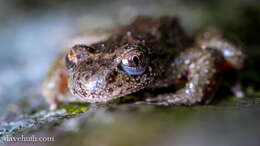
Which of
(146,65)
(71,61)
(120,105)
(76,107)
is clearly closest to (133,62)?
(146,65)

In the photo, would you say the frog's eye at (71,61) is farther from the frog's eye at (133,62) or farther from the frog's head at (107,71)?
the frog's eye at (133,62)

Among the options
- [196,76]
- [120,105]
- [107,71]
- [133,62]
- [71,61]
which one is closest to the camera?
[120,105]

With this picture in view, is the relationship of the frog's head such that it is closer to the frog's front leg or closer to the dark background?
the dark background

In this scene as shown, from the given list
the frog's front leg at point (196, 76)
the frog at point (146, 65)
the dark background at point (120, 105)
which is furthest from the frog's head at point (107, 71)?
the frog's front leg at point (196, 76)

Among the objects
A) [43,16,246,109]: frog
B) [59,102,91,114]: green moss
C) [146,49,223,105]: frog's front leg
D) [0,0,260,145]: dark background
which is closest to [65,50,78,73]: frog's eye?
[43,16,246,109]: frog

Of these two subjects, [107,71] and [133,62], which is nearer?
[107,71]

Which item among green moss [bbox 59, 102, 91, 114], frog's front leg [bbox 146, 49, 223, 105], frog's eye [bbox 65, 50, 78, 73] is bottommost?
green moss [bbox 59, 102, 91, 114]

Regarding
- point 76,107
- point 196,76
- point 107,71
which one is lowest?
point 76,107

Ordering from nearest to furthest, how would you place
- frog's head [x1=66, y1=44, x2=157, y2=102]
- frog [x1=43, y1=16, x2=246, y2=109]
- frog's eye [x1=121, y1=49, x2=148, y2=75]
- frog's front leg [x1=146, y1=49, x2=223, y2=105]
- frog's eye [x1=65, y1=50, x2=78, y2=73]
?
frog's head [x1=66, y1=44, x2=157, y2=102]
frog [x1=43, y1=16, x2=246, y2=109]
frog's eye [x1=121, y1=49, x2=148, y2=75]
frog's eye [x1=65, y1=50, x2=78, y2=73]
frog's front leg [x1=146, y1=49, x2=223, y2=105]

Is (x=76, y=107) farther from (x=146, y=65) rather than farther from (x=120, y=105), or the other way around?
(x=146, y=65)
